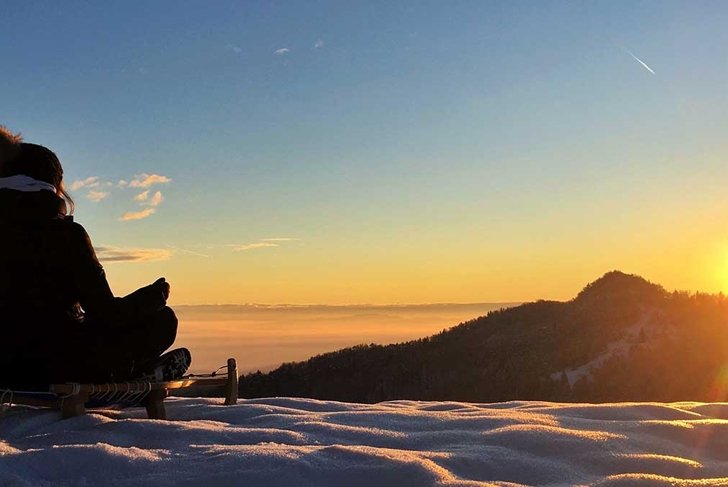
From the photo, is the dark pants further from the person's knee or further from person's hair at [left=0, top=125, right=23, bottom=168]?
person's hair at [left=0, top=125, right=23, bottom=168]

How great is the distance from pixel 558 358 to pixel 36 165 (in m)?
11.4

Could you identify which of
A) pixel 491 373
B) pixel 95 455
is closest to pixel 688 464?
pixel 95 455

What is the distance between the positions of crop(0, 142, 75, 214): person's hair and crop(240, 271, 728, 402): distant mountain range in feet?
31.9

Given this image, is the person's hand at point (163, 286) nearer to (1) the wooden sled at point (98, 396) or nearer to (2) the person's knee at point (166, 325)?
(2) the person's knee at point (166, 325)

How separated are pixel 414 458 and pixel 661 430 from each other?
87.0 inches

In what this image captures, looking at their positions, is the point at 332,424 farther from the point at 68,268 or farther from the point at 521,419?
the point at 68,268

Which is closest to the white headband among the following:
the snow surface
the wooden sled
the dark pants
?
the dark pants

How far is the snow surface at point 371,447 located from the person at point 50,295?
0.43m

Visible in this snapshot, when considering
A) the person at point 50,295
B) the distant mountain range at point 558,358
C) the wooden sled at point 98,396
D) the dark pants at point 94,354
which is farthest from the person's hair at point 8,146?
the distant mountain range at point 558,358

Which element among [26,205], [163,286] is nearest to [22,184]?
[26,205]

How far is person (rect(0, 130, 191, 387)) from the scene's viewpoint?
5129 millimetres

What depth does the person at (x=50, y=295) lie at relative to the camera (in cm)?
513

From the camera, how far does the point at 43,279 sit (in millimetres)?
5137

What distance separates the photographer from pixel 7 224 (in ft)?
17.0
